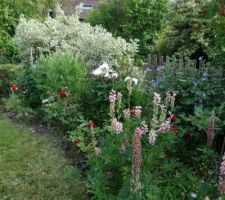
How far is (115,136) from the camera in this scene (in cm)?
346

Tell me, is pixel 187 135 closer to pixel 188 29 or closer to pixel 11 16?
pixel 188 29

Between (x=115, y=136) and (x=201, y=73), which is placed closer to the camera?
(x=115, y=136)

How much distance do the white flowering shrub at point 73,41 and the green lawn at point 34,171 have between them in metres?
3.98

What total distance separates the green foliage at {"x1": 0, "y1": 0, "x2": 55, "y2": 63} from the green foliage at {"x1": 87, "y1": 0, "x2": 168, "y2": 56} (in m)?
4.47

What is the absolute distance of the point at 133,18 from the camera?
21.7 meters

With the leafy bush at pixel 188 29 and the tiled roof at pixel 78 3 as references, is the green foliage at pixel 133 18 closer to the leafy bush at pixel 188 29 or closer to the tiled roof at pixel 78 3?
the leafy bush at pixel 188 29

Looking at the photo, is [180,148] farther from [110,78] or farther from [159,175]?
[110,78]

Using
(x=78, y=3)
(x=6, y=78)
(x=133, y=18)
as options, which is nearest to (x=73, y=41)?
(x=6, y=78)

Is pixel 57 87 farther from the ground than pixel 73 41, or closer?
closer

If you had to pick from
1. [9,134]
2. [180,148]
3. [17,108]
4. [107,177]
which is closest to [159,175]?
[107,177]

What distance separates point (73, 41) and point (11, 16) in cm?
606

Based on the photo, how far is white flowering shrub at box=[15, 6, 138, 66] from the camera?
32.5 feet

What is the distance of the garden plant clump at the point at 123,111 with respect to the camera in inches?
131

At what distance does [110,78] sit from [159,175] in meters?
2.72
